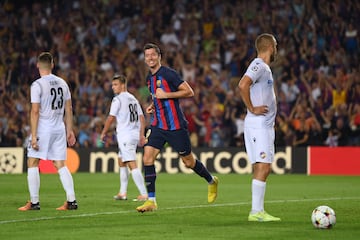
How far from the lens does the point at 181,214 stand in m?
12.8

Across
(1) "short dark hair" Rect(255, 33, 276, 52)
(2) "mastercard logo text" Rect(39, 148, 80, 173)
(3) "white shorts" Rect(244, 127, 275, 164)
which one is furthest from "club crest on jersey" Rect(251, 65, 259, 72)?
(2) "mastercard logo text" Rect(39, 148, 80, 173)

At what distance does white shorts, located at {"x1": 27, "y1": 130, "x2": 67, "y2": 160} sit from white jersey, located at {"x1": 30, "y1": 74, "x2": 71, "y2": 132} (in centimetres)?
9

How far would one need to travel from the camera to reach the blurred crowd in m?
27.5

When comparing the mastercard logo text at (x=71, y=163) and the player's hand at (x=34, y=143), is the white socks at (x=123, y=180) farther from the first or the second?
the mastercard logo text at (x=71, y=163)

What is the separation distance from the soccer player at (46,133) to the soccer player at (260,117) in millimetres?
3120

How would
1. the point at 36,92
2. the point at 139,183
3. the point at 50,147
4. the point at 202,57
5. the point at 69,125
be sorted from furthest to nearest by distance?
the point at 202,57 < the point at 139,183 < the point at 69,125 < the point at 50,147 < the point at 36,92

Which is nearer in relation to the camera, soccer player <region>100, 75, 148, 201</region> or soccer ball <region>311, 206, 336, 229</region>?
soccer ball <region>311, 206, 336, 229</region>

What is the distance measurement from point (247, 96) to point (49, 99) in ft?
11.5

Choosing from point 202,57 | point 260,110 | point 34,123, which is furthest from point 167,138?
point 202,57

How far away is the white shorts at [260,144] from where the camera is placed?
11539mm

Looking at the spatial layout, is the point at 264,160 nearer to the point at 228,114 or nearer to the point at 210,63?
the point at 228,114

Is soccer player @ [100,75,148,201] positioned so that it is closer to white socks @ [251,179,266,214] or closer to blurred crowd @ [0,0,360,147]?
white socks @ [251,179,266,214]

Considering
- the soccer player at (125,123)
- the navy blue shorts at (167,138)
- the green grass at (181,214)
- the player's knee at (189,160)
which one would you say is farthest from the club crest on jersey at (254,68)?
the soccer player at (125,123)

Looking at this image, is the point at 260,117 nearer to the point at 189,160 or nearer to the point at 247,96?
the point at 247,96
